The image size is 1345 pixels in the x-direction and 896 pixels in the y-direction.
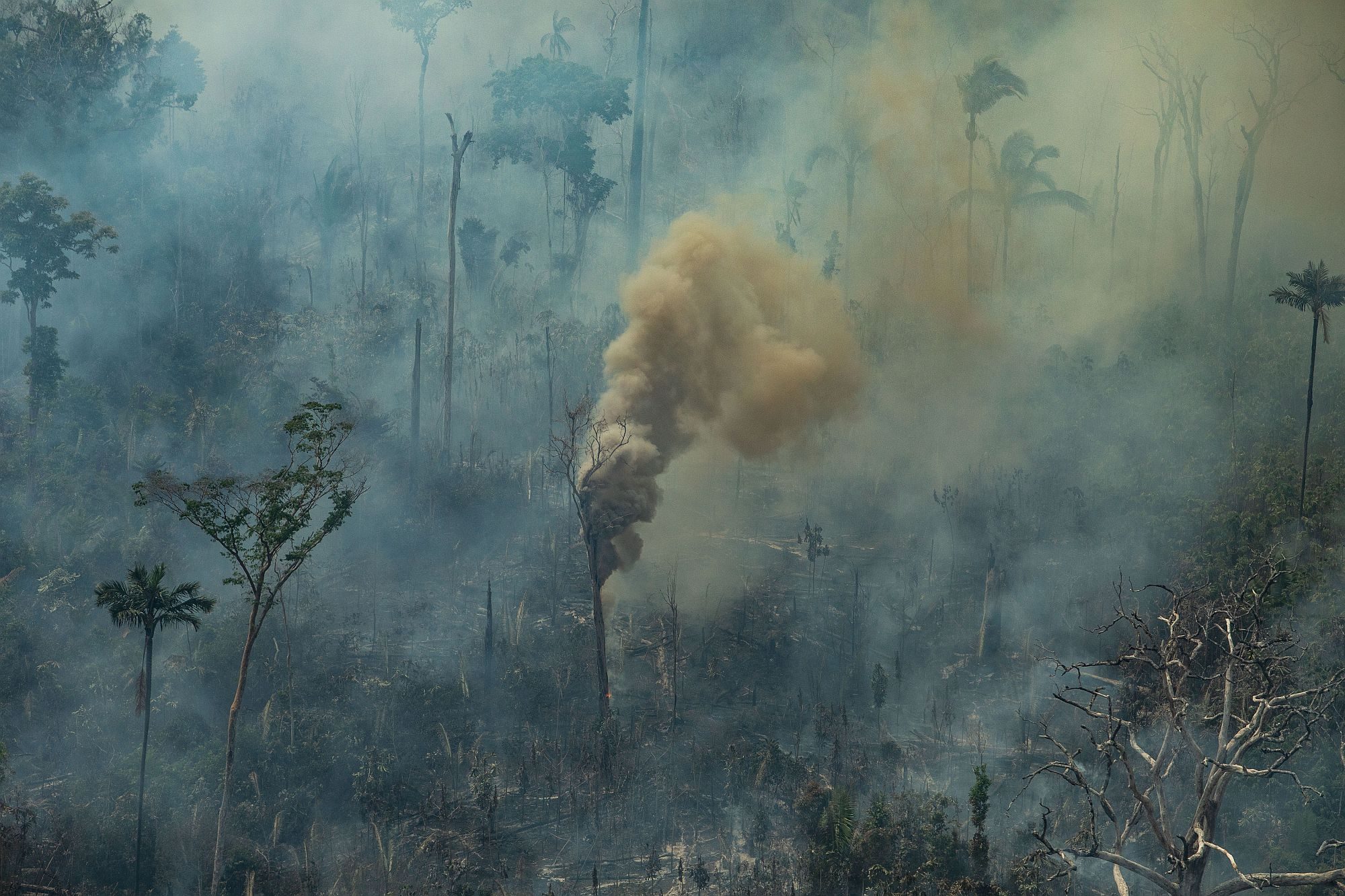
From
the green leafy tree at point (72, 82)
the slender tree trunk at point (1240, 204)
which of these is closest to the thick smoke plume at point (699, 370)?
the slender tree trunk at point (1240, 204)

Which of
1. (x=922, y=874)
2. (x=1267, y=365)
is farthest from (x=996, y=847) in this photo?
(x=1267, y=365)

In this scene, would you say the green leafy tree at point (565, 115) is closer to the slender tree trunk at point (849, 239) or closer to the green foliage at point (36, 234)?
the slender tree trunk at point (849, 239)

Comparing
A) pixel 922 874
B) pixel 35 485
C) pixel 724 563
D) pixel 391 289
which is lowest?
pixel 922 874

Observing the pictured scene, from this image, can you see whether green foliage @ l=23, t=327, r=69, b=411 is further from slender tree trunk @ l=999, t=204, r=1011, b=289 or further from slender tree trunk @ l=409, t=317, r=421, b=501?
slender tree trunk @ l=999, t=204, r=1011, b=289

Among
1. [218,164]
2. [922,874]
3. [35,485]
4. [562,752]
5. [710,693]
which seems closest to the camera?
[922,874]

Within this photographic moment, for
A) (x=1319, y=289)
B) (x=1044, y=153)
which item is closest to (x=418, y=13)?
(x=1044, y=153)

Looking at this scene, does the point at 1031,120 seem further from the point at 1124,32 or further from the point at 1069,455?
the point at 1069,455
